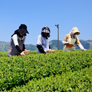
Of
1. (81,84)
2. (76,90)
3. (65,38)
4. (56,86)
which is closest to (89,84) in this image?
(81,84)

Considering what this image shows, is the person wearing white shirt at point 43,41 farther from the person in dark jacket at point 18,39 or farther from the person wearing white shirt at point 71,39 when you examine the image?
the person wearing white shirt at point 71,39

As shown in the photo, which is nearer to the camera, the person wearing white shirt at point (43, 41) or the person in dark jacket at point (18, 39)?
the person in dark jacket at point (18, 39)

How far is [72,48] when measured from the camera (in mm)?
→ 7570

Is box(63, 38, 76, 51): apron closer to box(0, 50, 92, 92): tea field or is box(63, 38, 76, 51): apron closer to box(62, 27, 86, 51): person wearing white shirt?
box(62, 27, 86, 51): person wearing white shirt

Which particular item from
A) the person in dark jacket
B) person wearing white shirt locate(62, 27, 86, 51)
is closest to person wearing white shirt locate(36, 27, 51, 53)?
the person in dark jacket

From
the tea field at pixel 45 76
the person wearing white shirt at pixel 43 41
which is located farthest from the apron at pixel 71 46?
the person wearing white shirt at pixel 43 41

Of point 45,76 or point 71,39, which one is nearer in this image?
point 45,76

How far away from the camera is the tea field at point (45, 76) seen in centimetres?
288

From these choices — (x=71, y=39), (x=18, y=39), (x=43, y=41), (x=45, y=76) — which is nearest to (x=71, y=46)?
(x=71, y=39)

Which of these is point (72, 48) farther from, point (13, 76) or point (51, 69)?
point (13, 76)

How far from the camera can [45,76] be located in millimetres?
4406

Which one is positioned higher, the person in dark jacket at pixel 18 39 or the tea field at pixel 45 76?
the person in dark jacket at pixel 18 39

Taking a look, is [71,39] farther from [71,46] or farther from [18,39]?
[18,39]

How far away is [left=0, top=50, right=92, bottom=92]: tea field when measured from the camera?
9.46ft
